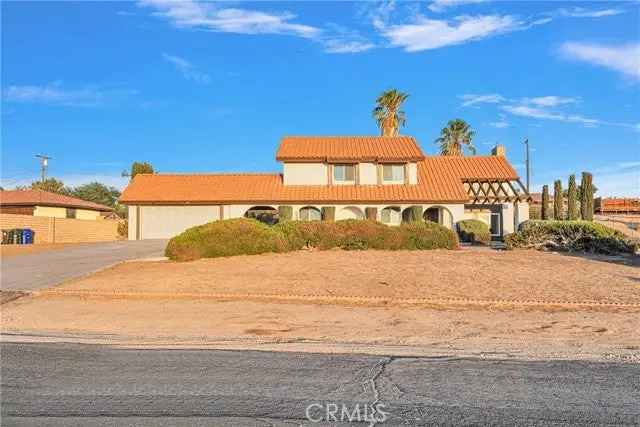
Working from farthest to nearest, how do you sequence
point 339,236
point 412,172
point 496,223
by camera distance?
1. point 496,223
2. point 412,172
3. point 339,236

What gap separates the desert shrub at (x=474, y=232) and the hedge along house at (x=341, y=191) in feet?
4.66

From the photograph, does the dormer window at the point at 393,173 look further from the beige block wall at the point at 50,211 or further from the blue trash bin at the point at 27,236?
the beige block wall at the point at 50,211

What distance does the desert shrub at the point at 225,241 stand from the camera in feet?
63.0

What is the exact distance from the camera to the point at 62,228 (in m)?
36.9

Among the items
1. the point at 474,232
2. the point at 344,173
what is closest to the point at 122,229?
the point at 344,173

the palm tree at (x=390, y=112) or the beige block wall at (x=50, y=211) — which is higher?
the palm tree at (x=390, y=112)

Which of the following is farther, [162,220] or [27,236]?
[162,220]

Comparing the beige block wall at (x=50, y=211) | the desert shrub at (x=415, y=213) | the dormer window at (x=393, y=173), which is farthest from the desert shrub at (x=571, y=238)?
the beige block wall at (x=50, y=211)

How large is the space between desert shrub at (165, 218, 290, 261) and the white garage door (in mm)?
15227

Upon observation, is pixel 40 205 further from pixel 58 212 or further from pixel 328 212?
pixel 328 212

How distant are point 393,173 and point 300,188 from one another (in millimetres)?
6507

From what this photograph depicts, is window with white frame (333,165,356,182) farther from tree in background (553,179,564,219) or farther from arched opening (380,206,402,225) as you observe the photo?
tree in background (553,179,564,219)

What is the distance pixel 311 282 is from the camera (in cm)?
1401

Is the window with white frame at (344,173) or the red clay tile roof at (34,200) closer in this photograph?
the window with white frame at (344,173)
